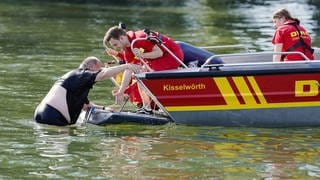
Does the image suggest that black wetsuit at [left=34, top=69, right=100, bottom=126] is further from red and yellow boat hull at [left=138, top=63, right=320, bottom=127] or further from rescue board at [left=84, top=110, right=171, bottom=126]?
red and yellow boat hull at [left=138, top=63, right=320, bottom=127]

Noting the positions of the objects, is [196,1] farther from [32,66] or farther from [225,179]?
[225,179]

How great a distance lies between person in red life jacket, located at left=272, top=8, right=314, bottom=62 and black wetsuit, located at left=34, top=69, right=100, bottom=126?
2.45 m

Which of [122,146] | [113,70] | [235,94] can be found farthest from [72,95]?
[235,94]

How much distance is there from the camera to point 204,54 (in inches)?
476

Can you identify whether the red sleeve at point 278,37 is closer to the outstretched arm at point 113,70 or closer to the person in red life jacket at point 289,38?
the person in red life jacket at point 289,38

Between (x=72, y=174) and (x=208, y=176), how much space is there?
140 centimetres

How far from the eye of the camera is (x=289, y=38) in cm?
1156

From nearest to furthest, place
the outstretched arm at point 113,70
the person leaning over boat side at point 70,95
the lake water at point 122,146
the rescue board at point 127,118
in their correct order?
1. the lake water at point 122,146
2. the outstretched arm at point 113,70
3. the person leaning over boat side at point 70,95
4. the rescue board at point 127,118

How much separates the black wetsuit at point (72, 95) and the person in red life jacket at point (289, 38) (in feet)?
8.05

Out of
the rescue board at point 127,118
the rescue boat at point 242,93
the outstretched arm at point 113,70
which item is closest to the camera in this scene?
the rescue boat at point 242,93

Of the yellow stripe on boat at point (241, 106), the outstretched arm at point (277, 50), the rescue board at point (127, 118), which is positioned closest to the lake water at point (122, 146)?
the rescue board at point (127, 118)

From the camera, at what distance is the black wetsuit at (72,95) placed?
11.4 m

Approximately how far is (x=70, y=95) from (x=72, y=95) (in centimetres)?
3

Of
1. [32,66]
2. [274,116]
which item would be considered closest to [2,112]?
[274,116]
